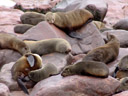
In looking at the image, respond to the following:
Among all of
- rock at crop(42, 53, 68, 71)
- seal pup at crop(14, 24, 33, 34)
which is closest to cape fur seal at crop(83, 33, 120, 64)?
rock at crop(42, 53, 68, 71)

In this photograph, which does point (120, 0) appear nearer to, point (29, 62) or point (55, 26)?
point (55, 26)

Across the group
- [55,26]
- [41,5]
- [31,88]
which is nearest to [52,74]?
[31,88]

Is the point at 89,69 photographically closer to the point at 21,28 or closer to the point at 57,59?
the point at 57,59

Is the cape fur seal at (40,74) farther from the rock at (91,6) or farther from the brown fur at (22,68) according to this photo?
the rock at (91,6)

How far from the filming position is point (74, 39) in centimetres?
946

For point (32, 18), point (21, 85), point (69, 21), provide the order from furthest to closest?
point (32, 18) < point (69, 21) < point (21, 85)

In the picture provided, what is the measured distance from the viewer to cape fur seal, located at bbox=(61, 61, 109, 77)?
6215mm

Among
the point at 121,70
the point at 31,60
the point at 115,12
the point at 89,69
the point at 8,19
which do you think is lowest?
the point at 115,12

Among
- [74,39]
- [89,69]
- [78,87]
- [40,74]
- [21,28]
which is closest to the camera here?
[78,87]

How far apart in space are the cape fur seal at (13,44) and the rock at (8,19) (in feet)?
4.99

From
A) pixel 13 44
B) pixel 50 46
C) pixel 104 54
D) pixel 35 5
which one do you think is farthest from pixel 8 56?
pixel 35 5

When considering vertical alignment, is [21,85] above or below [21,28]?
above

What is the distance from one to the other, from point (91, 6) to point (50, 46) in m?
3.84

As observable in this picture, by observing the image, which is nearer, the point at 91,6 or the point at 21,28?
the point at 21,28
